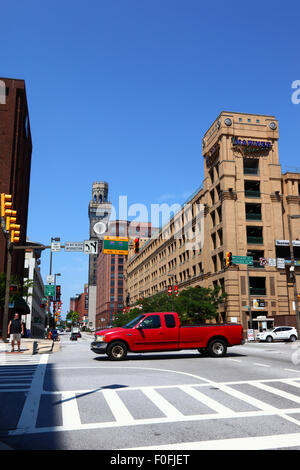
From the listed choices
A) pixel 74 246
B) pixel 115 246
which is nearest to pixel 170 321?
pixel 74 246

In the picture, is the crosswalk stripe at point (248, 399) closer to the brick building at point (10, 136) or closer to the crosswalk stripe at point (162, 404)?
the crosswalk stripe at point (162, 404)

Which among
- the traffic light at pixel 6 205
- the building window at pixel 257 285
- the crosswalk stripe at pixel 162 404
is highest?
the traffic light at pixel 6 205

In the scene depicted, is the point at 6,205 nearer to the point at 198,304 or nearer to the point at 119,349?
the point at 119,349

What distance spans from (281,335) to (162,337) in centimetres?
2608

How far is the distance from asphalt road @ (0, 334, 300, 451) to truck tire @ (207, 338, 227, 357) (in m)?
4.07

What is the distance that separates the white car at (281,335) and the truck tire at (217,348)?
24.2 m

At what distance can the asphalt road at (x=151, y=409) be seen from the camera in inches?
236

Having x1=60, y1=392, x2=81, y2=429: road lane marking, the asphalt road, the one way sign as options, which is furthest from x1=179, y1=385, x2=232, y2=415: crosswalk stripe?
the one way sign

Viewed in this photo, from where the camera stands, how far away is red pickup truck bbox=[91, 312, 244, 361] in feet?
56.2

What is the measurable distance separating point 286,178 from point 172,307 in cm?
2432

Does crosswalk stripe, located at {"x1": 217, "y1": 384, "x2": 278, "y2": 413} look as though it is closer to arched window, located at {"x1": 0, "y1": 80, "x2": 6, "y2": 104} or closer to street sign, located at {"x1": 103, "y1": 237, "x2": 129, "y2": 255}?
street sign, located at {"x1": 103, "y1": 237, "x2": 129, "y2": 255}

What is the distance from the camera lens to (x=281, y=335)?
3975 centimetres

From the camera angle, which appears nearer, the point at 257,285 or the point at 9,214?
the point at 9,214

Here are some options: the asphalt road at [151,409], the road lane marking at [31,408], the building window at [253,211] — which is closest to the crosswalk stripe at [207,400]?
the asphalt road at [151,409]
